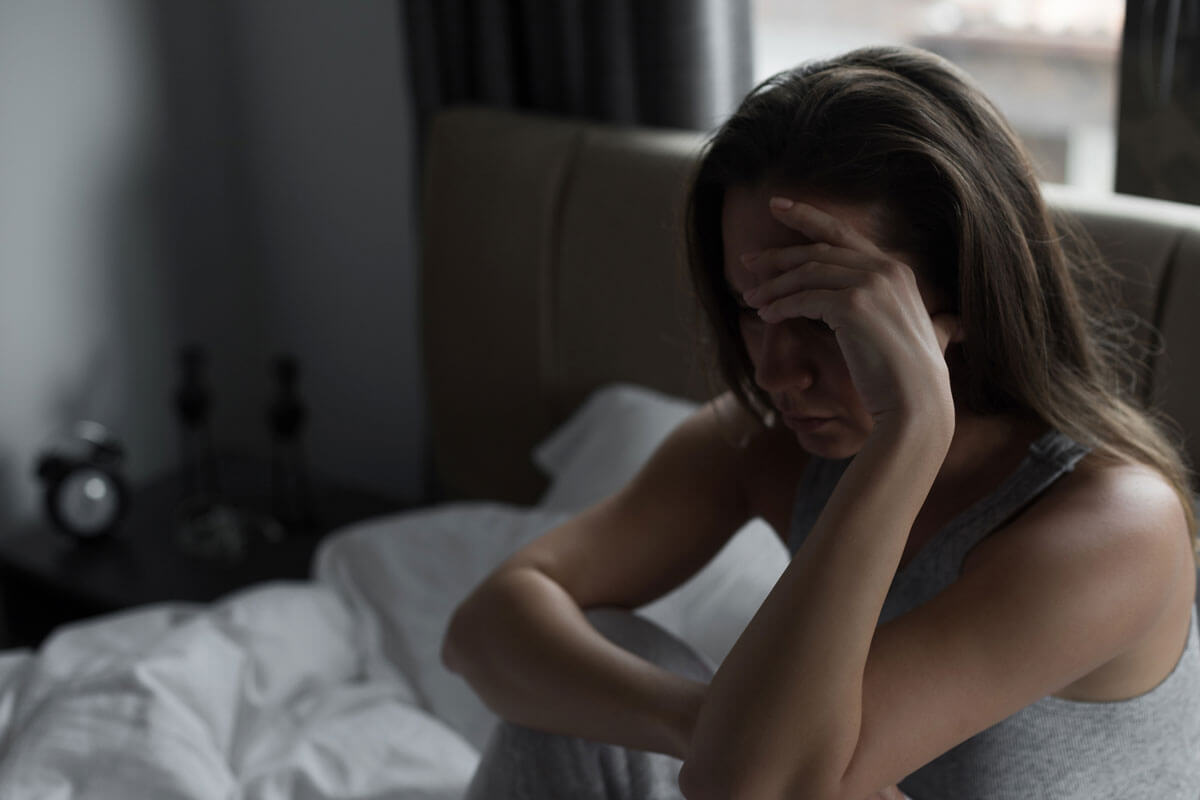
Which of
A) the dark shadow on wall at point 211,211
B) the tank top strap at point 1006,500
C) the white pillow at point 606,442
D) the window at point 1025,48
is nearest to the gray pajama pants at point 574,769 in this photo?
the tank top strap at point 1006,500

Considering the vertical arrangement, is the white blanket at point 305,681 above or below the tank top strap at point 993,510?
below

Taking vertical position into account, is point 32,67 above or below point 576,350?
above

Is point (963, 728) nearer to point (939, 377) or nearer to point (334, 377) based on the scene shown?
point (939, 377)

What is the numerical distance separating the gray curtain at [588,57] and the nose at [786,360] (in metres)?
1.07

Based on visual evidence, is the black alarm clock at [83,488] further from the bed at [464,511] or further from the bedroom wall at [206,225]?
the bed at [464,511]

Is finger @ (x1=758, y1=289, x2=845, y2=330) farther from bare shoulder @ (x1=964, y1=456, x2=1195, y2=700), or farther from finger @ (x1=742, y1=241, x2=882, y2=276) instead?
bare shoulder @ (x1=964, y1=456, x2=1195, y2=700)

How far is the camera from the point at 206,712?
1.46m

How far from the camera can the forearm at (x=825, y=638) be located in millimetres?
860

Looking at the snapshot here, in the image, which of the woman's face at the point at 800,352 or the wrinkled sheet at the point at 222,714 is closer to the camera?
the woman's face at the point at 800,352

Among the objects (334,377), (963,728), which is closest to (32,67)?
(334,377)

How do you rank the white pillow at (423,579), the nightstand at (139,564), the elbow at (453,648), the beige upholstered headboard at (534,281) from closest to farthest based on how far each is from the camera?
the elbow at (453,648) < the white pillow at (423,579) < the beige upholstered headboard at (534,281) < the nightstand at (139,564)

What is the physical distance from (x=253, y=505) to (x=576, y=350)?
0.84m

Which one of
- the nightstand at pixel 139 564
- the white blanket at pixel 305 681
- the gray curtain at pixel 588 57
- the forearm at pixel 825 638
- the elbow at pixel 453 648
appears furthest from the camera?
the nightstand at pixel 139 564

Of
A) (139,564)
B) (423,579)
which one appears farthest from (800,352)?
(139,564)
